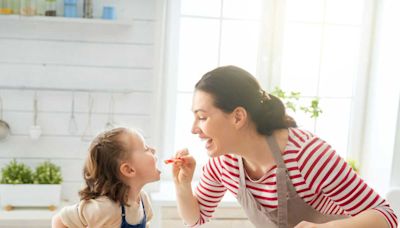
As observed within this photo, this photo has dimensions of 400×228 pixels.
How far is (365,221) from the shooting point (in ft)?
4.91

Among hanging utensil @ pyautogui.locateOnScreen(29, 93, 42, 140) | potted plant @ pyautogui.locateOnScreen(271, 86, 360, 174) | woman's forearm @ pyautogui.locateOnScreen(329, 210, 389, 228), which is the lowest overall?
woman's forearm @ pyautogui.locateOnScreen(329, 210, 389, 228)

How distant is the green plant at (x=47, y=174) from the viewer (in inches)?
96.8

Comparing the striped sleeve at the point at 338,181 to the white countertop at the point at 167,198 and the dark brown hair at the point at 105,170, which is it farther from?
the white countertop at the point at 167,198

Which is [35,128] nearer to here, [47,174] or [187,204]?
[47,174]

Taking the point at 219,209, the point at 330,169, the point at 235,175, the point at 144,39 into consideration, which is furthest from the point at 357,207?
the point at 144,39

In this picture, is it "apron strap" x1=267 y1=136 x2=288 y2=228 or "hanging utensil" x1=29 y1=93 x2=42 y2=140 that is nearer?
"apron strap" x1=267 y1=136 x2=288 y2=228

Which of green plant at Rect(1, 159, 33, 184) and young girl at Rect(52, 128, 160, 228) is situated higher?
young girl at Rect(52, 128, 160, 228)

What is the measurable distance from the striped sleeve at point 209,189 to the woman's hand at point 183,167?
11cm

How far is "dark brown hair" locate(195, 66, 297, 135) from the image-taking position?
1.58 meters

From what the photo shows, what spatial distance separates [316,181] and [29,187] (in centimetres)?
140

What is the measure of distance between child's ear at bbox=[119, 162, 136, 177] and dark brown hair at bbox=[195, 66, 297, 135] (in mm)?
310

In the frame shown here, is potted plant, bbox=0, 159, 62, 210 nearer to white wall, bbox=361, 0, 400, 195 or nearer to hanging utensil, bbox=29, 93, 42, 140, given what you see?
hanging utensil, bbox=29, 93, 42, 140

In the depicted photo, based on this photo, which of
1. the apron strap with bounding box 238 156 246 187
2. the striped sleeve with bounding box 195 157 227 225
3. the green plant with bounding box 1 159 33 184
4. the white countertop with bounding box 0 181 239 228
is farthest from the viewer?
the green plant with bounding box 1 159 33 184

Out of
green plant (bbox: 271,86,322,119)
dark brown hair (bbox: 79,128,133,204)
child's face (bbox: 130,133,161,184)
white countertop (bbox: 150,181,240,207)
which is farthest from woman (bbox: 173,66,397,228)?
green plant (bbox: 271,86,322,119)
